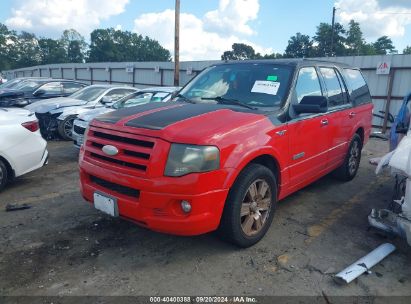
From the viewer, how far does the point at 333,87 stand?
4.96 metres

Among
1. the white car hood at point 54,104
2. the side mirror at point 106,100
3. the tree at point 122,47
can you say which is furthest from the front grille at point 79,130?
the tree at point 122,47

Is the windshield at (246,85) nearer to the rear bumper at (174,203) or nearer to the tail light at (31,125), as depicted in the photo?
the rear bumper at (174,203)

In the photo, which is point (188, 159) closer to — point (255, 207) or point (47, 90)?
point (255, 207)

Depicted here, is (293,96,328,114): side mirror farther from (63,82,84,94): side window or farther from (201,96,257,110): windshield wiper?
(63,82,84,94): side window

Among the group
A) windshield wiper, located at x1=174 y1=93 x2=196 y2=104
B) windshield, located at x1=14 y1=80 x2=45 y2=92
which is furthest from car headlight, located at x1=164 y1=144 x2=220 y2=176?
windshield, located at x1=14 y1=80 x2=45 y2=92

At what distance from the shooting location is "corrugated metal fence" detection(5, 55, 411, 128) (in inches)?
479

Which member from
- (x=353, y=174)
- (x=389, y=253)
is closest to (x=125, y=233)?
(x=389, y=253)

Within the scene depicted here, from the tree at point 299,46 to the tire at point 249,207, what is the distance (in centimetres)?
5786

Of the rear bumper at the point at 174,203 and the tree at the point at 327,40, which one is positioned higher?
the tree at the point at 327,40

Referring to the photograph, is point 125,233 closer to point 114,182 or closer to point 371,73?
point 114,182

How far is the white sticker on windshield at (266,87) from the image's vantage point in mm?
3949

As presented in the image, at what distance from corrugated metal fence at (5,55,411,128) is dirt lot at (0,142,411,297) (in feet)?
30.0

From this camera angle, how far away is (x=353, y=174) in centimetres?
597

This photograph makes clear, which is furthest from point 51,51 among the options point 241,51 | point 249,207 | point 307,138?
point 249,207
